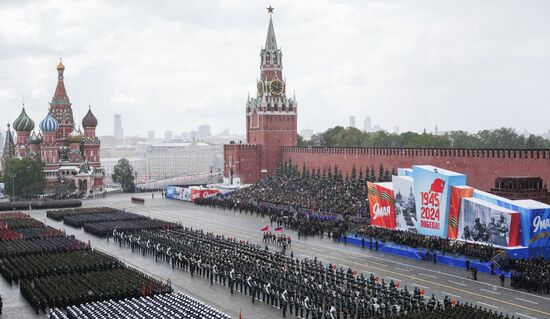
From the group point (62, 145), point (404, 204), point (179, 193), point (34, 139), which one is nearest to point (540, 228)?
point (404, 204)

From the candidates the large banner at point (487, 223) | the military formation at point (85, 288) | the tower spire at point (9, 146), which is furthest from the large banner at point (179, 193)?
the military formation at point (85, 288)

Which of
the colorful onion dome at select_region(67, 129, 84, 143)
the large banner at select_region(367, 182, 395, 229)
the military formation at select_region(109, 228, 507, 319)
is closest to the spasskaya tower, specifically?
the colorful onion dome at select_region(67, 129, 84, 143)

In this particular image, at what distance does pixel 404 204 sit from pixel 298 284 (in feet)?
44.7

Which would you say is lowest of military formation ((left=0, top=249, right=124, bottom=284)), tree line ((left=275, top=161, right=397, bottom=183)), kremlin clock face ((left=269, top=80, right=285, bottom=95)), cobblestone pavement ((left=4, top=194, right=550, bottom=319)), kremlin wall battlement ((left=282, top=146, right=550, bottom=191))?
cobblestone pavement ((left=4, top=194, right=550, bottom=319))

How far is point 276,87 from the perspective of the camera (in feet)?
219

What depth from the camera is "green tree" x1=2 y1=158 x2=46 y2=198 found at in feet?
224

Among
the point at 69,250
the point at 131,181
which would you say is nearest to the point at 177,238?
the point at 69,250

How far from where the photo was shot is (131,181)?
82.6 meters

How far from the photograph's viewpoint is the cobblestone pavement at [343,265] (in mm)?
22203

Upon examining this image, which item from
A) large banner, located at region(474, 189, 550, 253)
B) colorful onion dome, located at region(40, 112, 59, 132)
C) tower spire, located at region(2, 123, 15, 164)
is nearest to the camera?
large banner, located at region(474, 189, 550, 253)

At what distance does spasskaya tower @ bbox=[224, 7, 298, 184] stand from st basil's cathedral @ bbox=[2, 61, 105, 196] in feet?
64.1

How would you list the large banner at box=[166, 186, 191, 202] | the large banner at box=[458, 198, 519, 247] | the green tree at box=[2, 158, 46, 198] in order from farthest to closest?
the green tree at box=[2, 158, 46, 198]
the large banner at box=[166, 186, 191, 202]
the large banner at box=[458, 198, 519, 247]

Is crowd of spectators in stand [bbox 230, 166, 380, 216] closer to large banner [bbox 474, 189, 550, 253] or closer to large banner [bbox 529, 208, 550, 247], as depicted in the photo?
large banner [bbox 474, 189, 550, 253]

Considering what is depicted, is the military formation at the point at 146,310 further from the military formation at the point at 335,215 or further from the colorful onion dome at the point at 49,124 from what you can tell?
the colorful onion dome at the point at 49,124
